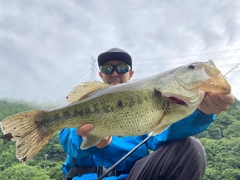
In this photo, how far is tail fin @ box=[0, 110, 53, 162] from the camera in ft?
7.02

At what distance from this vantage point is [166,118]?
1984 mm

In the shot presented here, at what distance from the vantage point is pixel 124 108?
2051 mm

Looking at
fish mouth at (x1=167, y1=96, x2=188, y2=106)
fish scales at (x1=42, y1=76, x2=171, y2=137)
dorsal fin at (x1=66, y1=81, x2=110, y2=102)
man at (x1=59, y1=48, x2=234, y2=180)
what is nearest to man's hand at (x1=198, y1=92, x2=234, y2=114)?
man at (x1=59, y1=48, x2=234, y2=180)

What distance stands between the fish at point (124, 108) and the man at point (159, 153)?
0.49ft

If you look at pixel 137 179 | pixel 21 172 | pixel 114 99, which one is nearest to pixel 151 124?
pixel 114 99

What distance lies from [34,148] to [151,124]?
1.13m

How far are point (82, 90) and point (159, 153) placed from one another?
1091mm

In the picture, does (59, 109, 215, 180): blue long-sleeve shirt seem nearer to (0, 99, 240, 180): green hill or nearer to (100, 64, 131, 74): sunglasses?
(100, 64, 131, 74): sunglasses

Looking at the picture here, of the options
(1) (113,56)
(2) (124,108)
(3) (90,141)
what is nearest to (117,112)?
(2) (124,108)

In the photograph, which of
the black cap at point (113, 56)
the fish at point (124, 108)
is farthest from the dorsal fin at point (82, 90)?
the black cap at point (113, 56)

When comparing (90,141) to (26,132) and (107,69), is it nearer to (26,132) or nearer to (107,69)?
(26,132)

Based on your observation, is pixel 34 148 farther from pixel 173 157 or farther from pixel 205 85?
pixel 205 85

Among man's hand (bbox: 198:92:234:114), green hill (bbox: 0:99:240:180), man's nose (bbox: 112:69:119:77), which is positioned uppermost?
man's nose (bbox: 112:69:119:77)

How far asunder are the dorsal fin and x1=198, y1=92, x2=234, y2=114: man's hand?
3.24ft
